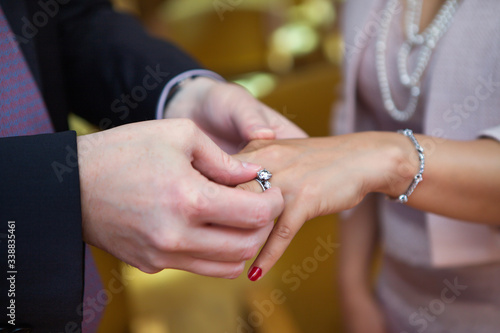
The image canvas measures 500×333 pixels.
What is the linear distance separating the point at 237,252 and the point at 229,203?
7 centimetres

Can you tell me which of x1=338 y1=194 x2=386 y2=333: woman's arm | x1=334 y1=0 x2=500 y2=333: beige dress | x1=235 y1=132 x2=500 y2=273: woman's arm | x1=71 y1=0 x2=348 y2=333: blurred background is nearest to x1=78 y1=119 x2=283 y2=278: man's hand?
x1=235 y1=132 x2=500 y2=273: woman's arm

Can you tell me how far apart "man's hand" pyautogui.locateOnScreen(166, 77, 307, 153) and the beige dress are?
0.84ft

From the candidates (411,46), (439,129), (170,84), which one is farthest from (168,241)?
(411,46)

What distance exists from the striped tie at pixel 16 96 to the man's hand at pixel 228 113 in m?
0.22

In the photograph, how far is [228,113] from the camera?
0.69 metres

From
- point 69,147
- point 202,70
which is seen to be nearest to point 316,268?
point 202,70

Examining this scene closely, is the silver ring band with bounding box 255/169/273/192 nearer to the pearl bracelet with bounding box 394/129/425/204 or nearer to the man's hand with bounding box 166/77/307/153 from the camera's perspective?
the man's hand with bounding box 166/77/307/153

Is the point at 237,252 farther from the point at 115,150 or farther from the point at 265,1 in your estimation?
the point at 265,1

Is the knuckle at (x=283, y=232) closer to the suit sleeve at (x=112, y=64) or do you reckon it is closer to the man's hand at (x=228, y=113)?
the man's hand at (x=228, y=113)

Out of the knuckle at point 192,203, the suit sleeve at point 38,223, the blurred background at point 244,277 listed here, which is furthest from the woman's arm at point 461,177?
the blurred background at point 244,277

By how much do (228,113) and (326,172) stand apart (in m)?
0.19

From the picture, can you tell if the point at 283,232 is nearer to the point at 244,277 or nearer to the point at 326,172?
the point at 326,172

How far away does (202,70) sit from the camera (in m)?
0.77

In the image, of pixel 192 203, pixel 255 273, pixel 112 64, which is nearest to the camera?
pixel 192 203
